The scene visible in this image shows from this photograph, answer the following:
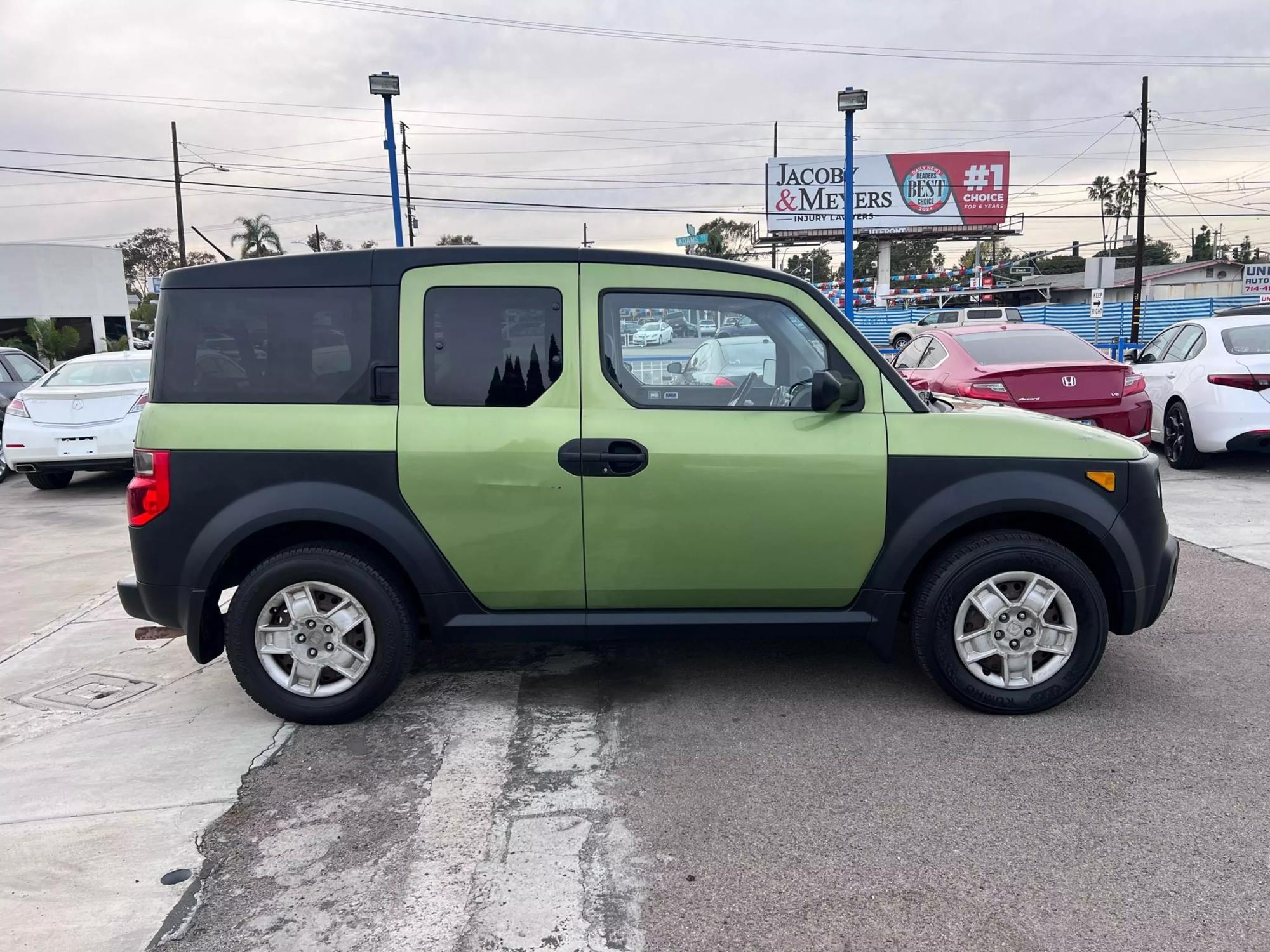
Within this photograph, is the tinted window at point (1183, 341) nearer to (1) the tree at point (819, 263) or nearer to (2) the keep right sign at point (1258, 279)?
(2) the keep right sign at point (1258, 279)

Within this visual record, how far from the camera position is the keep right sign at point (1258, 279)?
26.8 meters

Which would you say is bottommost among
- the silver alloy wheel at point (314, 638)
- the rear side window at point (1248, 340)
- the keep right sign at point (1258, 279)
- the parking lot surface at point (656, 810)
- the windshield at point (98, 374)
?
the parking lot surface at point (656, 810)

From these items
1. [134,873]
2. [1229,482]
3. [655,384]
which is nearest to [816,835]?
[655,384]

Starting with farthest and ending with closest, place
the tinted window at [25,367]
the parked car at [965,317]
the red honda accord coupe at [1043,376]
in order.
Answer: the parked car at [965,317]
the tinted window at [25,367]
the red honda accord coupe at [1043,376]

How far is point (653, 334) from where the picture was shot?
3875 millimetres

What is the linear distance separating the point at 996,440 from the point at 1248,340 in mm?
6862

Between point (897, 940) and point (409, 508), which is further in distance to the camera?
point (409, 508)

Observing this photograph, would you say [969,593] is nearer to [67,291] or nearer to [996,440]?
[996,440]

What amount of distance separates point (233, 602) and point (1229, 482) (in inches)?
354

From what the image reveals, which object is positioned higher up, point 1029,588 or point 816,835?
point 1029,588

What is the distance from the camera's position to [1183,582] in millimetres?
5754

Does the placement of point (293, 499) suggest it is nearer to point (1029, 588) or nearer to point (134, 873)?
point (134, 873)

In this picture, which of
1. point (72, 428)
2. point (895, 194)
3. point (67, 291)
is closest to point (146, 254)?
point (67, 291)

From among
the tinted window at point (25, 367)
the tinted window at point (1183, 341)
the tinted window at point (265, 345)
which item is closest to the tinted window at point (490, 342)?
the tinted window at point (265, 345)
